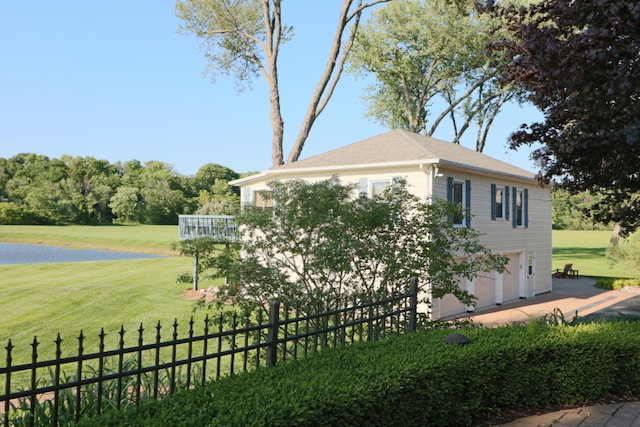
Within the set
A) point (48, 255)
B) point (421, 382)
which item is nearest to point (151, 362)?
point (421, 382)

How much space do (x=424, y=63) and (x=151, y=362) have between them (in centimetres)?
2584

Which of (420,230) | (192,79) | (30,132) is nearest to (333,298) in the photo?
(420,230)

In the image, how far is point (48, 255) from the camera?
3600cm

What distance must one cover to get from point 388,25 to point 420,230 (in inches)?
949

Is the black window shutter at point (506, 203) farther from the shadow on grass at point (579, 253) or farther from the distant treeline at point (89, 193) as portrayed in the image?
the distant treeline at point (89, 193)

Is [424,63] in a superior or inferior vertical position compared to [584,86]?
superior

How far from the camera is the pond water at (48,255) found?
33156 millimetres

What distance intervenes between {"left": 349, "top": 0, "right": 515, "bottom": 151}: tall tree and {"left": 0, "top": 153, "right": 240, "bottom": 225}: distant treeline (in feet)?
118

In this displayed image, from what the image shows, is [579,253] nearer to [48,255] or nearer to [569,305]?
[569,305]

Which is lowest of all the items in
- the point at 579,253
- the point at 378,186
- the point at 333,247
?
the point at 579,253

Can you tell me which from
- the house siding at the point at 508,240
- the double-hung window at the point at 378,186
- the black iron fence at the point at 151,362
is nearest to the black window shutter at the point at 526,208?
the house siding at the point at 508,240

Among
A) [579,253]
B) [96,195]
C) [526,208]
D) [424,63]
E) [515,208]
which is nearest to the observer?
[515,208]

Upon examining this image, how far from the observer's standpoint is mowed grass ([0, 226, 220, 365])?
523 inches

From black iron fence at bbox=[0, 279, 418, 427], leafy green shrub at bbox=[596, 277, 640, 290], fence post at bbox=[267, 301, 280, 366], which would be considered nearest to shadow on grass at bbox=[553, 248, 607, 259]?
leafy green shrub at bbox=[596, 277, 640, 290]
